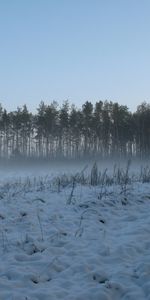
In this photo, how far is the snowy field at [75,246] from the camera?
525cm

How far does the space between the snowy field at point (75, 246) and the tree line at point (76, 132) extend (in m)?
54.8

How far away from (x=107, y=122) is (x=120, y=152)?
5.63 meters

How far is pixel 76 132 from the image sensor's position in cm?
7000

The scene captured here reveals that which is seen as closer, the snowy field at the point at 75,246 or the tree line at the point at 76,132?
the snowy field at the point at 75,246

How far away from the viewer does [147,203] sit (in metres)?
9.73

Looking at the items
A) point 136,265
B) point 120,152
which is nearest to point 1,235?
point 136,265

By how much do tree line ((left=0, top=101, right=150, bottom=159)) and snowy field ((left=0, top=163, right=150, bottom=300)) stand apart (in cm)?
→ 5478

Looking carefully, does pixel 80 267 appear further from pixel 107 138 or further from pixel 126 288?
pixel 107 138

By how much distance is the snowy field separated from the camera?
5.25 meters

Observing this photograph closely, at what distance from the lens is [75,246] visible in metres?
6.77

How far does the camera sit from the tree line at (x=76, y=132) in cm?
6581

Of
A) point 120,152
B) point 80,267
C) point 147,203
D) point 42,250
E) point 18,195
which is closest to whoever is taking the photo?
point 80,267

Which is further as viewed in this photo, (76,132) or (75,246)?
(76,132)

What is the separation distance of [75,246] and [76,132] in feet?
208
